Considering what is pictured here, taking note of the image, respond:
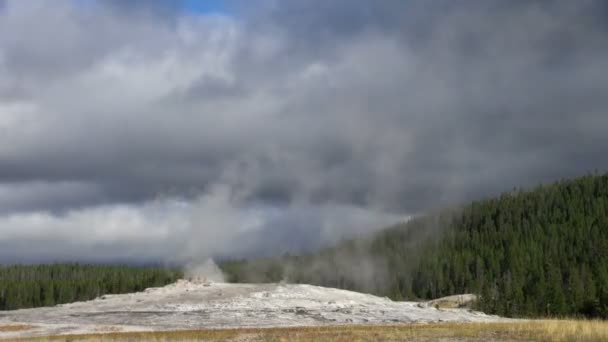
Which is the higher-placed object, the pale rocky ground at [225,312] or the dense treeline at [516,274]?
the dense treeline at [516,274]

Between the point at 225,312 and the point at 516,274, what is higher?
the point at 516,274

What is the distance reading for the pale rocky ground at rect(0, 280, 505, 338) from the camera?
224 feet

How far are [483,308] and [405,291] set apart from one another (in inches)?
2375

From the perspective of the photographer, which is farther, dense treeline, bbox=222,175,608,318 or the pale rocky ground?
dense treeline, bbox=222,175,608,318

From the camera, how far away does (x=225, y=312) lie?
79562mm

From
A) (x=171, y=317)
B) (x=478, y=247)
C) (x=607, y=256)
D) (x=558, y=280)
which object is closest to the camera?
(x=171, y=317)

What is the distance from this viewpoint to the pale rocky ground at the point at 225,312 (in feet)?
224

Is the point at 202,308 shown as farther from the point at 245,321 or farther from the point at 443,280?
the point at 443,280

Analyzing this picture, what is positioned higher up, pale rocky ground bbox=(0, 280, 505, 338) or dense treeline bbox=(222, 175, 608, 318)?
dense treeline bbox=(222, 175, 608, 318)

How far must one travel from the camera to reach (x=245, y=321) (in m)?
70.4

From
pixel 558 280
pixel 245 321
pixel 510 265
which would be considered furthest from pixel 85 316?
pixel 510 265

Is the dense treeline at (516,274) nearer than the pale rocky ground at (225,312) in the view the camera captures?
No

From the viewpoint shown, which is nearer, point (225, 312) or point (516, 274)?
point (225, 312)

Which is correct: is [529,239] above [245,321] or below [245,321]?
above
